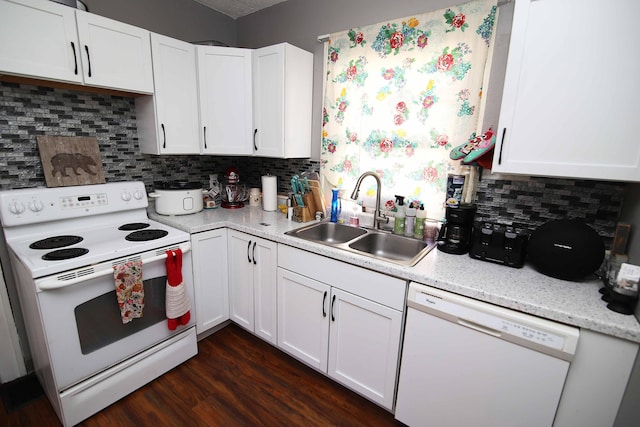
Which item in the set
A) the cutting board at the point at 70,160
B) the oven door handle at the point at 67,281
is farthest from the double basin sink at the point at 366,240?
the cutting board at the point at 70,160

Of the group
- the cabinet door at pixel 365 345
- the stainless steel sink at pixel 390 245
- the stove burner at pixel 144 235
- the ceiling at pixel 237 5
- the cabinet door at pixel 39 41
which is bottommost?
the cabinet door at pixel 365 345

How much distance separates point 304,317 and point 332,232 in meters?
0.62

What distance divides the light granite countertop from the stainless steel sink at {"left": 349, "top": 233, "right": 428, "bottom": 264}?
0.57 feet

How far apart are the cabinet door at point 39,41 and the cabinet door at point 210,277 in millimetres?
1141

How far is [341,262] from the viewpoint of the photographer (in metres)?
1.51

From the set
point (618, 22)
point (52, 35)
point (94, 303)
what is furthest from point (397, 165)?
point (52, 35)

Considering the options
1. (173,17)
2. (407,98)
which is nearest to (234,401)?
(407,98)

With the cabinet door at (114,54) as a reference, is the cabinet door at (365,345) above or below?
below

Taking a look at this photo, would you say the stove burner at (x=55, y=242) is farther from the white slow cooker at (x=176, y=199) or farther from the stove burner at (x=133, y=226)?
the white slow cooker at (x=176, y=199)

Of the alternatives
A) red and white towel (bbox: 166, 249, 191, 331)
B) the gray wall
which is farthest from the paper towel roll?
the gray wall

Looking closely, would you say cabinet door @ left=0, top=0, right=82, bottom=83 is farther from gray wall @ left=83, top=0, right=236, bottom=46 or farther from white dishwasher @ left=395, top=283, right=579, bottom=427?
white dishwasher @ left=395, top=283, right=579, bottom=427

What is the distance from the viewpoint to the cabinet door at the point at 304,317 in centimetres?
165

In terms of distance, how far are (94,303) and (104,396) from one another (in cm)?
53

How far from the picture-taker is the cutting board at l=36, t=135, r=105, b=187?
1734 millimetres
